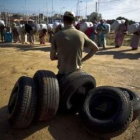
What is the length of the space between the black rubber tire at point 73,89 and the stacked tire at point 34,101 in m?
0.23

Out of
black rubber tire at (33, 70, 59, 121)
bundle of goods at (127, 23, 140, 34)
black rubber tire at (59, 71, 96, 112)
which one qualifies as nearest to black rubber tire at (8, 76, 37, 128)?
black rubber tire at (33, 70, 59, 121)

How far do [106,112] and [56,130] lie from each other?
0.98m

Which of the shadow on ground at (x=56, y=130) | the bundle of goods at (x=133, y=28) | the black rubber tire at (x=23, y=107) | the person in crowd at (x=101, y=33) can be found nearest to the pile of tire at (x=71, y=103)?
the black rubber tire at (x=23, y=107)

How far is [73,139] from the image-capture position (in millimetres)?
4086

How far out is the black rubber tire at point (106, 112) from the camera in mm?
3873

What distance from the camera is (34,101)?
13.5 ft

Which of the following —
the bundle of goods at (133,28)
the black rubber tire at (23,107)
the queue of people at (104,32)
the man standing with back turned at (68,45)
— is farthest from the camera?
the queue of people at (104,32)

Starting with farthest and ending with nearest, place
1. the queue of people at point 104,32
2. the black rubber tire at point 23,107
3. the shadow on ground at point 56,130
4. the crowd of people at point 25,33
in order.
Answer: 1. the crowd of people at point 25,33
2. the queue of people at point 104,32
3. the shadow on ground at point 56,130
4. the black rubber tire at point 23,107

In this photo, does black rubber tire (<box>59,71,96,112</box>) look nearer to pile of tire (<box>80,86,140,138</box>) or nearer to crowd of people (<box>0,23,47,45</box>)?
pile of tire (<box>80,86,140,138</box>)

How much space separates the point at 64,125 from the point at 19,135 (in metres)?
0.88

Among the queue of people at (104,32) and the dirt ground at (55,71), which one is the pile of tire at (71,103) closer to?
the dirt ground at (55,71)

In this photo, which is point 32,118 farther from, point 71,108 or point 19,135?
point 71,108

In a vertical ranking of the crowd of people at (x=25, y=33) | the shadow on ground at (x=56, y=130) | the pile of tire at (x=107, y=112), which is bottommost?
the shadow on ground at (x=56, y=130)

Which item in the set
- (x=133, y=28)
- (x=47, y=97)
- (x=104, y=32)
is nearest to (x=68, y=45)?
(x=47, y=97)
